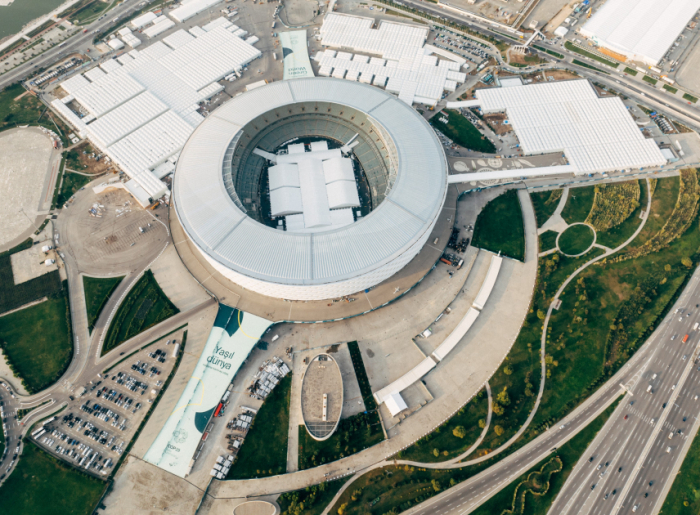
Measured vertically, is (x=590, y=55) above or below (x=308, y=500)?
above

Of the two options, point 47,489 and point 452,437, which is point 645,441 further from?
point 47,489

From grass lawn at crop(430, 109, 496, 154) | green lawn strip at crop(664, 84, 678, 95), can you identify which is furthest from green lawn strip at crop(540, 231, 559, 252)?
green lawn strip at crop(664, 84, 678, 95)

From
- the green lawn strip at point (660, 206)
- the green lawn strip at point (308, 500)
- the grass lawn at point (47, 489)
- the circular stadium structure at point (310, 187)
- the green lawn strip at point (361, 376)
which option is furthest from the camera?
the green lawn strip at point (660, 206)

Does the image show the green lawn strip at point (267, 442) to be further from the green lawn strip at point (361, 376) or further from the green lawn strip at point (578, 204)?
the green lawn strip at point (578, 204)

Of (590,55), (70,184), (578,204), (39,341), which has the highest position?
(70,184)

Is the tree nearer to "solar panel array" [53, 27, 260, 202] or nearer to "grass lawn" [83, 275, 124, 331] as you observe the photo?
"grass lawn" [83, 275, 124, 331]

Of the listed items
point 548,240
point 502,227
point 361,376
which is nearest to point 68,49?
point 361,376

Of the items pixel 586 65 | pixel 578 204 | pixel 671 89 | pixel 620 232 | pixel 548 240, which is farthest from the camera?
pixel 586 65

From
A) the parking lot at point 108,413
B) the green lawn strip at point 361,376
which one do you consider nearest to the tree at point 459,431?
the green lawn strip at point 361,376
